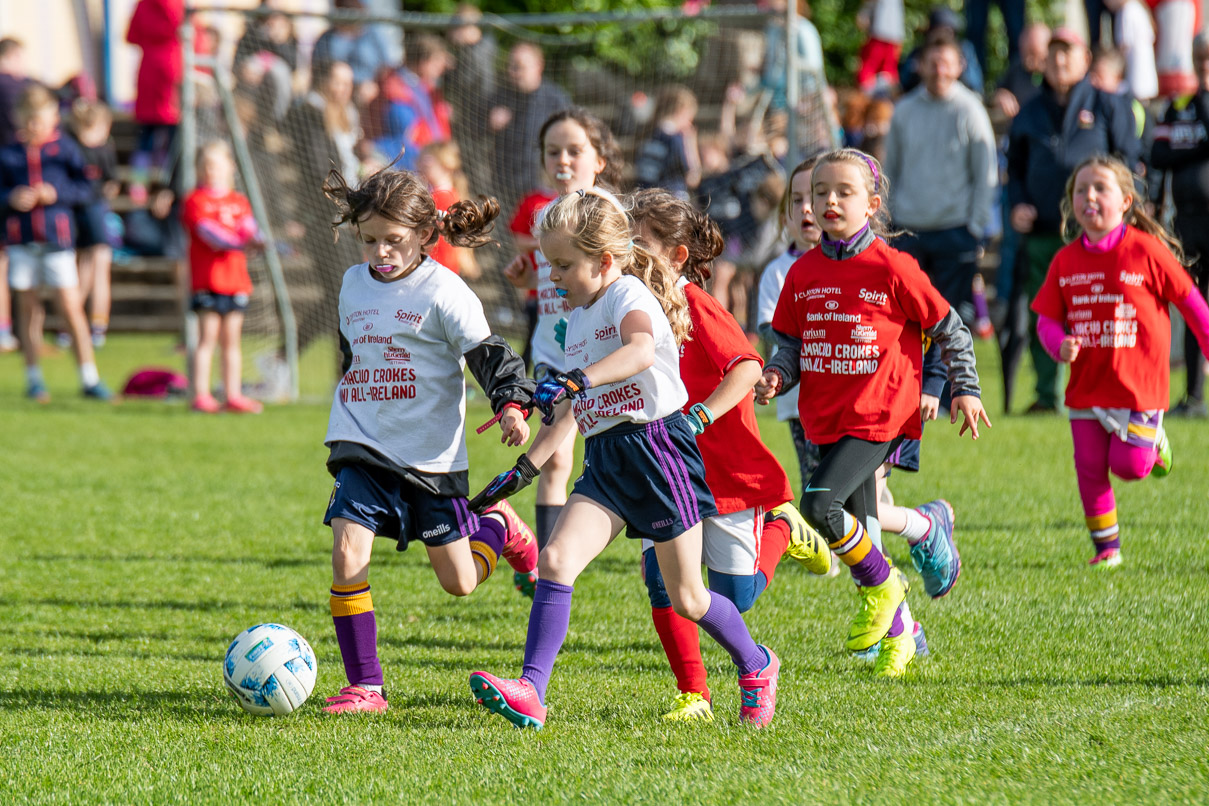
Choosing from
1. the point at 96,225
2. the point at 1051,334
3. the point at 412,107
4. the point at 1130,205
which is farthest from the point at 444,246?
the point at 96,225

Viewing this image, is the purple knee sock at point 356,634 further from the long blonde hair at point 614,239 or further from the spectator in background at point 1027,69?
the spectator in background at point 1027,69

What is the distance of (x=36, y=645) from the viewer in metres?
5.31

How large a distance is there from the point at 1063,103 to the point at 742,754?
7303mm

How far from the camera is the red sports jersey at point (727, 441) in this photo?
4.48m

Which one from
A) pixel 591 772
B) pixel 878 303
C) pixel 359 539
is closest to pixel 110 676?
pixel 359 539

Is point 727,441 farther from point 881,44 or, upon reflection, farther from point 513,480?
point 881,44

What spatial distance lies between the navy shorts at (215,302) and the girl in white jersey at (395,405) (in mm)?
7317

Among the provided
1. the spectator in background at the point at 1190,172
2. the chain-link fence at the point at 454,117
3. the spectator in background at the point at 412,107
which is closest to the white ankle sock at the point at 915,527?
the spectator in background at the point at 1190,172

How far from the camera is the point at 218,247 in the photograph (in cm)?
1148

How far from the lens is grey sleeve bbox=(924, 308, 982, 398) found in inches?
192

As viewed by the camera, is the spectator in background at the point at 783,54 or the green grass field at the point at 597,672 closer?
the green grass field at the point at 597,672

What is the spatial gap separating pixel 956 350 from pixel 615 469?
147cm

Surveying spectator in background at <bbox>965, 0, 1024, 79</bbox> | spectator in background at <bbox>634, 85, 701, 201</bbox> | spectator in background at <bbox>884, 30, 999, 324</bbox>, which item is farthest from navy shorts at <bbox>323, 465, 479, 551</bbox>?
spectator in background at <bbox>965, 0, 1024, 79</bbox>

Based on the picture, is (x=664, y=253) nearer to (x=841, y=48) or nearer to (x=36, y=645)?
(x=36, y=645)
